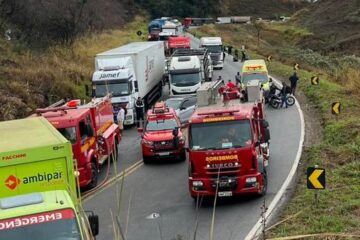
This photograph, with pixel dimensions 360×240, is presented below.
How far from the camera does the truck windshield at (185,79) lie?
1390 inches

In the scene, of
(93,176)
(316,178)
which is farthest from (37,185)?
(93,176)

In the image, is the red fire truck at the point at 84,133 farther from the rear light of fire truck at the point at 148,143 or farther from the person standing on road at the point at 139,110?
the person standing on road at the point at 139,110

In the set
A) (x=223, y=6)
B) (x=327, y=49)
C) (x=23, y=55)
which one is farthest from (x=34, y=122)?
(x=223, y=6)

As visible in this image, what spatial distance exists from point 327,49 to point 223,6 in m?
54.9

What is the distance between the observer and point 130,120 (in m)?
30.2

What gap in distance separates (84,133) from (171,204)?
4.22 metres

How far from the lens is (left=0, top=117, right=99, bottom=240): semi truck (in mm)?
7719

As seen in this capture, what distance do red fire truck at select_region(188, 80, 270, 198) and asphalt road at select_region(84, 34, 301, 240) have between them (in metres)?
0.61

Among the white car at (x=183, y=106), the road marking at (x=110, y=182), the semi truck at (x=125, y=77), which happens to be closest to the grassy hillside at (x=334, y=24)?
the semi truck at (x=125, y=77)

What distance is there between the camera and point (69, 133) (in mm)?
18188

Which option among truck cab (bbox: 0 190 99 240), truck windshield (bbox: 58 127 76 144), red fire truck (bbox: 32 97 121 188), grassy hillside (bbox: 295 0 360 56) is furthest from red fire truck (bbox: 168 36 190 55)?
truck cab (bbox: 0 190 99 240)

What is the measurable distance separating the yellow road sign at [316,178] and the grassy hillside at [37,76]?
1642 centimetres

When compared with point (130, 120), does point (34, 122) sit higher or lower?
higher

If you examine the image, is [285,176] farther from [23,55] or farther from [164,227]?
[23,55]
